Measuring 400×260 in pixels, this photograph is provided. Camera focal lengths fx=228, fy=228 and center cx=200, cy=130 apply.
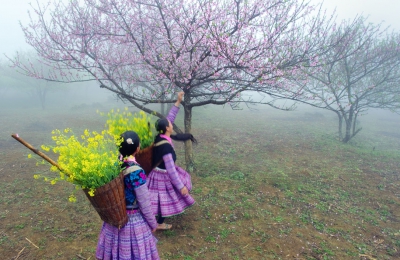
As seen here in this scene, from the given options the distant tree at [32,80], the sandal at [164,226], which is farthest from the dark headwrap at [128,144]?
the distant tree at [32,80]

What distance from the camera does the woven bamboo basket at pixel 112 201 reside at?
7.66 ft

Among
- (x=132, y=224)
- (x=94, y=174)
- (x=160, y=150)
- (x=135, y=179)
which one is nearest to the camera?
(x=94, y=174)

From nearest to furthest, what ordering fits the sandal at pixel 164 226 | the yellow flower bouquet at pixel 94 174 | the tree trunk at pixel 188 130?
the yellow flower bouquet at pixel 94 174 → the sandal at pixel 164 226 → the tree trunk at pixel 188 130

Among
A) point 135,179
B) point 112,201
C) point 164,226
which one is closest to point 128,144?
point 135,179

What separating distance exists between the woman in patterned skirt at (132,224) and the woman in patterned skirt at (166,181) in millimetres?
1039

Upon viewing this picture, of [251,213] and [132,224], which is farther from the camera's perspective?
[251,213]

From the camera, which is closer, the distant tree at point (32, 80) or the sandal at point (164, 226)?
the sandal at point (164, 226)

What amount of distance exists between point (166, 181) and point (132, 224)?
145 centimetres

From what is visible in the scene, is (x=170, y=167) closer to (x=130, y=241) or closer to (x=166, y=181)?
(x=166, y=181)

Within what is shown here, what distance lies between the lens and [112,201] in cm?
241

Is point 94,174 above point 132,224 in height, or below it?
above

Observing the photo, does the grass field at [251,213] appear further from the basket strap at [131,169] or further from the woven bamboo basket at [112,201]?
the basket strap at [131,169]

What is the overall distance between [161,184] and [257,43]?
164 inches

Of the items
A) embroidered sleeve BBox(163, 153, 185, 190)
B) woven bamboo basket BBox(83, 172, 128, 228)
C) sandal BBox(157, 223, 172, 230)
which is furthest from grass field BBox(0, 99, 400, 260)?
woven bamboo basket BBox(83, 172, 128, 228)
